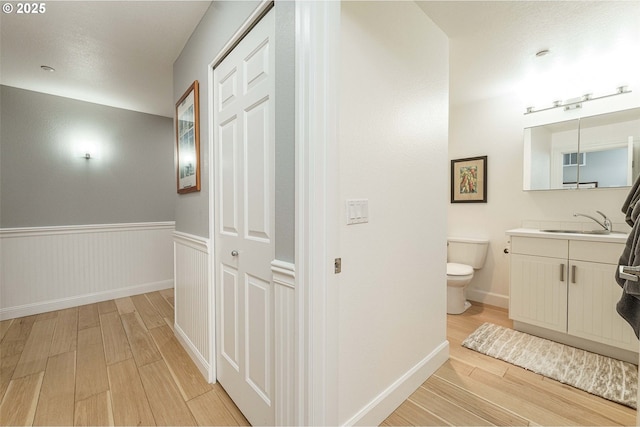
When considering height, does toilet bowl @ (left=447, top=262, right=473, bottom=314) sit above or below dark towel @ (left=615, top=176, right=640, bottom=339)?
below

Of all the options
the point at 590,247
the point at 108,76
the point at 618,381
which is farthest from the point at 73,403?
the point at 590,247

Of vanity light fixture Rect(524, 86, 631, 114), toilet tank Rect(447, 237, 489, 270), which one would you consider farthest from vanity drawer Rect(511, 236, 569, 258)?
vanity light fixture Rect(524, 86, 631, 114)

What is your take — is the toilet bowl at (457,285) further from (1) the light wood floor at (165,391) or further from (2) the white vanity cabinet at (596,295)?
(2) the white vanity cabinet at (596,295)

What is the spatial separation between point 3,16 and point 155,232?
2470 millimetres

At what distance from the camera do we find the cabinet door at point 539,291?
2.10m

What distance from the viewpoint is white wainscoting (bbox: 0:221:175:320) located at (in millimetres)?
2736

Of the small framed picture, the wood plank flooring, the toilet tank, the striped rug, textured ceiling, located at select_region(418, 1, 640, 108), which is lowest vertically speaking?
the wood plank flooring

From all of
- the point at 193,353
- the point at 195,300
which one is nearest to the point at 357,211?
the point at 195,300

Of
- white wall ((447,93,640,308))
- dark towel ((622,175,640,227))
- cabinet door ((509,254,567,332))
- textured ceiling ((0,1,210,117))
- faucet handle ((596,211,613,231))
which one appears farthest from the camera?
white wall ((447,93,640,308))

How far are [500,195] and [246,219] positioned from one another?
9.09ft

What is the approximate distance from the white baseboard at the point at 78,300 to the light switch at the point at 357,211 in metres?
3.51

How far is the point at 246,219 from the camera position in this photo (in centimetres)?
140

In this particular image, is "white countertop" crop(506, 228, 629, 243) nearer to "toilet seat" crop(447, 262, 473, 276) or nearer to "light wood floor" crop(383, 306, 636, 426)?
"toilet seat" crop(447, 262, 473, 276)

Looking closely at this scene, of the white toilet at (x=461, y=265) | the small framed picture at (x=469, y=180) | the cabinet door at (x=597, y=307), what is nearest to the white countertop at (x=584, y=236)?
the cabinet door at (x=597, y=307)
